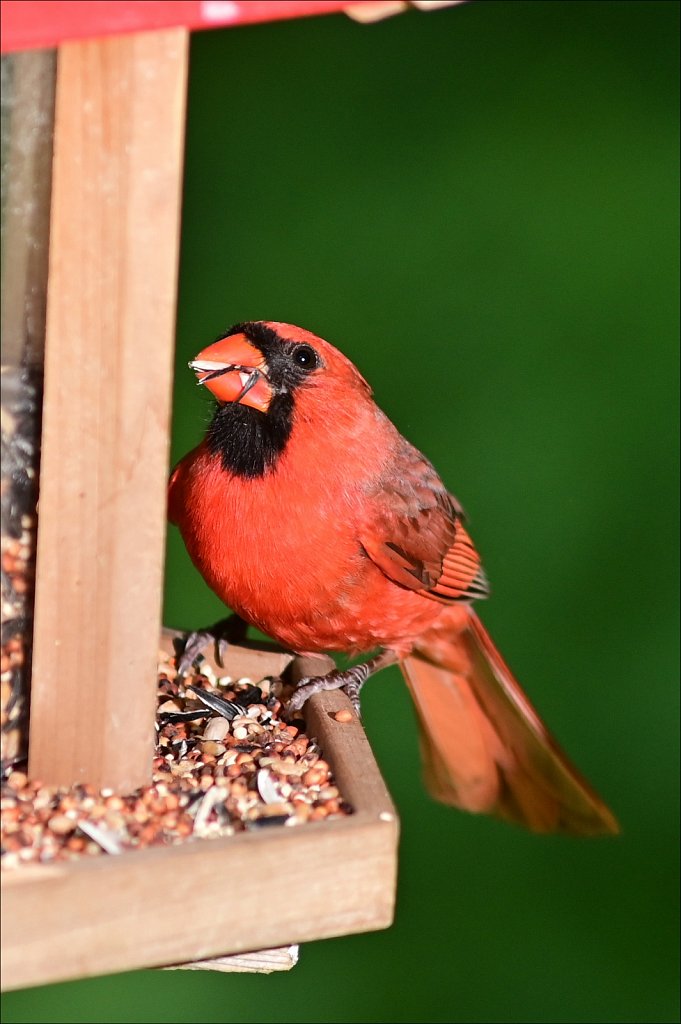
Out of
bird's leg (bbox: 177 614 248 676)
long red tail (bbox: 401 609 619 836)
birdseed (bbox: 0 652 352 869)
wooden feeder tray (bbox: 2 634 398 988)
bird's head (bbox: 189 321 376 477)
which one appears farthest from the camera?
long red tail (bbox: 401 609 619 836)

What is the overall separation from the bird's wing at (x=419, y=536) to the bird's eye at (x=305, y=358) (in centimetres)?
29

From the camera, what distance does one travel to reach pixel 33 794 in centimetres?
194

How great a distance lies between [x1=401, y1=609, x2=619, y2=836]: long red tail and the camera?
127 inches

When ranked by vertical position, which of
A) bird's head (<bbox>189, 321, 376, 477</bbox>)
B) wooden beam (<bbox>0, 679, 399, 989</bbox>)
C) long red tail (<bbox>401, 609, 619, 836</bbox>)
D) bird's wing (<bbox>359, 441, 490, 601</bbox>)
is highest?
bird's head (<bbox>189, 321, 376, 477</bbox>)

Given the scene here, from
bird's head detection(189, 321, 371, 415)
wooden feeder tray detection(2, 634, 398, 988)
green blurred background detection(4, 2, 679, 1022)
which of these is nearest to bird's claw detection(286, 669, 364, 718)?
bird's head detection(189, 321, 371, 415)

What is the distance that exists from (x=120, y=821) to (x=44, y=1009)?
7.49ft

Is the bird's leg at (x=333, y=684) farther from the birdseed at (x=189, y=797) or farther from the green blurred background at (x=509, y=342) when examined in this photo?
the green blurred background at (x=509, y=342)

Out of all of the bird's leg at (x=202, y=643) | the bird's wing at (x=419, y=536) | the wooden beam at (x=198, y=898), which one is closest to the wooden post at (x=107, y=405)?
the wooden beam at (x=198, y=898)

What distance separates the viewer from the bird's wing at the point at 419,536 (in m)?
2.80

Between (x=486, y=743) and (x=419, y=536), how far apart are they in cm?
65

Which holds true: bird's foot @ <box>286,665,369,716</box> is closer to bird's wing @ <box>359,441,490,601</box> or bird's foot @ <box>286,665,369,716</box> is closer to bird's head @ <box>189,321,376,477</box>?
bird's wing @ <box>359,441,490,601</box>

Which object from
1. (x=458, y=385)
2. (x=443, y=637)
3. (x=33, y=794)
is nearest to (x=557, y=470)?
(x=458, y=385)

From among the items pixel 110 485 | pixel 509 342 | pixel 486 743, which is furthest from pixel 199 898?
pixel 509 342

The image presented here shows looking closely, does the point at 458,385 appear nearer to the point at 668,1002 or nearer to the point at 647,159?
the point at 647,159
